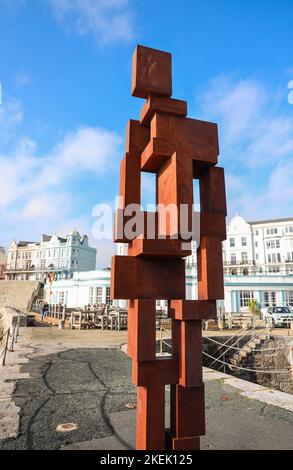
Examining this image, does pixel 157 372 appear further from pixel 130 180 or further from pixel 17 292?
pixel 17 292

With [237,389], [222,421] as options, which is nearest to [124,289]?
[222,421]

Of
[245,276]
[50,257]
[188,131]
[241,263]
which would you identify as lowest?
[188,131]

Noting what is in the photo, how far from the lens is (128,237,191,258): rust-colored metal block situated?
Result: 251 centimetres

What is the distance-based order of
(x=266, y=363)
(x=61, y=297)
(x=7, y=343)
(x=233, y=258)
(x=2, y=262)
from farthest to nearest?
(x=2, y=262), (x=233, y=258), (x=61, y=297), (x=266, y=363), (x=7, y=343)

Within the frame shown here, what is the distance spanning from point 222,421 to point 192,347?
2.90 m

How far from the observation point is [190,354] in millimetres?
2564

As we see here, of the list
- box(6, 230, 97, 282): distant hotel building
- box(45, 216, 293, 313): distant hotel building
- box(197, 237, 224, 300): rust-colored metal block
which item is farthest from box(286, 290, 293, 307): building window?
box(6, 230, 97, 282): distant hotel building

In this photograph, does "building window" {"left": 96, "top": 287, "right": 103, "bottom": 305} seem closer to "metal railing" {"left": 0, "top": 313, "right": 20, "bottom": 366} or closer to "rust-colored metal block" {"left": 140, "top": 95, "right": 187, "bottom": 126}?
"metal railing" {"left": 0, "top": 313, "right": 20, "bottom": 366}

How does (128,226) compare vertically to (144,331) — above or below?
above

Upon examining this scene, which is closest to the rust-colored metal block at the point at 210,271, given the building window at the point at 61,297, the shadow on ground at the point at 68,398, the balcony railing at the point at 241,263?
the shadow on ground at the point at 68,398

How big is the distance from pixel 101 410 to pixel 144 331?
3493mm

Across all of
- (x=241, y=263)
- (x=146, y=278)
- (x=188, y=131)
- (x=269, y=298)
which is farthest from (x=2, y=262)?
(x=188, y=131)
